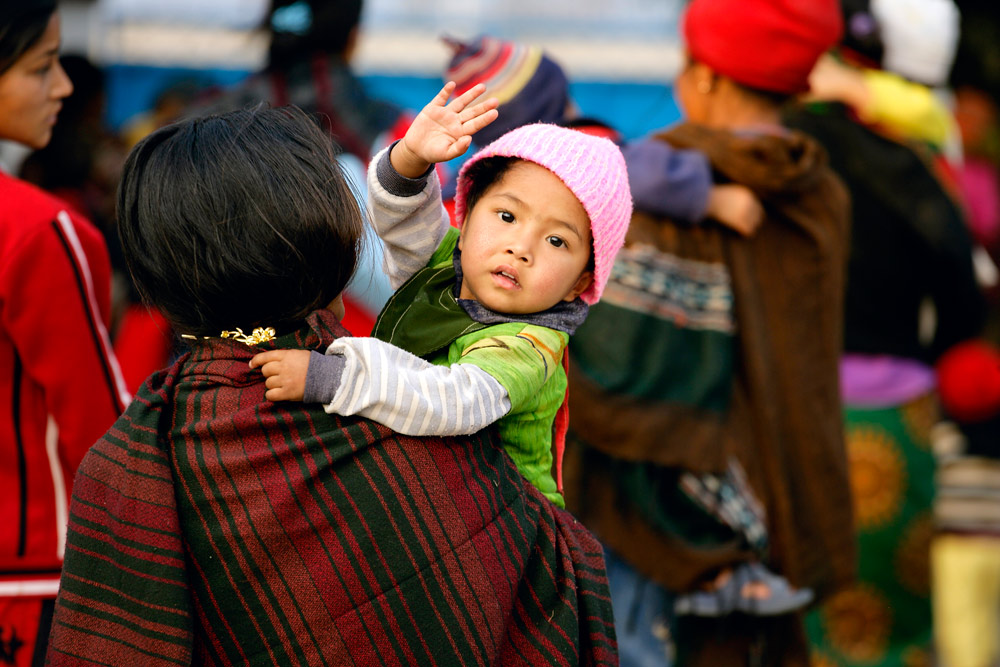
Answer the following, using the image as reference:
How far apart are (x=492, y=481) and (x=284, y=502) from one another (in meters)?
0.32

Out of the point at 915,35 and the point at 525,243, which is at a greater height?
the point at 525,243

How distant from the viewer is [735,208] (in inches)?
122

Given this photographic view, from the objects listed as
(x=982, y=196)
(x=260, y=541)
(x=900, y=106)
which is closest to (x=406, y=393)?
(x=260, y=541)

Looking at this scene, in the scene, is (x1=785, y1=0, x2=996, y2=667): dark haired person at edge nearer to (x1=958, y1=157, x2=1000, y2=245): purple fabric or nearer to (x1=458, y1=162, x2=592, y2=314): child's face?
(x1=958, y1=157, x2=1000, y2=245): purple fabric

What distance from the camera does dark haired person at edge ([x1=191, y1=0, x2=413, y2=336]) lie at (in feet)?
12.8

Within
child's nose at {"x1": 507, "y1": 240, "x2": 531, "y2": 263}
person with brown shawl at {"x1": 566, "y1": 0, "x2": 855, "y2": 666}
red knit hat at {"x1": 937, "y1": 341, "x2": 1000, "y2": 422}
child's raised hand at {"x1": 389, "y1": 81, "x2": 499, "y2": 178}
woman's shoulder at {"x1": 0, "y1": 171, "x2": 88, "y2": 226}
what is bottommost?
red knit hat at {"x1": 937, "y1": 341, "x2": 1000, "y2": 422}

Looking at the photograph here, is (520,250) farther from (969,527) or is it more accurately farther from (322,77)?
(969,527)

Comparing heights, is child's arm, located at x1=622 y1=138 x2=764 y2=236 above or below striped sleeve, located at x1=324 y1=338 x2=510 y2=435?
below

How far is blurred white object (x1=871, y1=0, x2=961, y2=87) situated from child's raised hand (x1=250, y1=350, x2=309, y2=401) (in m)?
3.32

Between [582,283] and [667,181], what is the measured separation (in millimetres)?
1124

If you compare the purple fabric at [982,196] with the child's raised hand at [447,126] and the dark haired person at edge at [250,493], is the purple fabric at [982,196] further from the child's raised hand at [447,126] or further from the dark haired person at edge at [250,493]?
the dark haired person at edge at [250,493]

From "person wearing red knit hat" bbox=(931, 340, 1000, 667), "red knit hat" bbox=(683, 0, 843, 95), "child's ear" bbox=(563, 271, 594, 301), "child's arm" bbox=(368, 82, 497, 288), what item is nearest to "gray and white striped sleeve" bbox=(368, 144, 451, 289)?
"child's arm" bbox=(368, 82, 497, 288)

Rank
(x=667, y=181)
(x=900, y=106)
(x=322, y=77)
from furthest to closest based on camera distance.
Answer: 1. (x=900, y=106)
2. (x=322, y=77)
3. (x=667, y=181)

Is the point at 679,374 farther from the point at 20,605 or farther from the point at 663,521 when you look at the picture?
the point at 20,605
